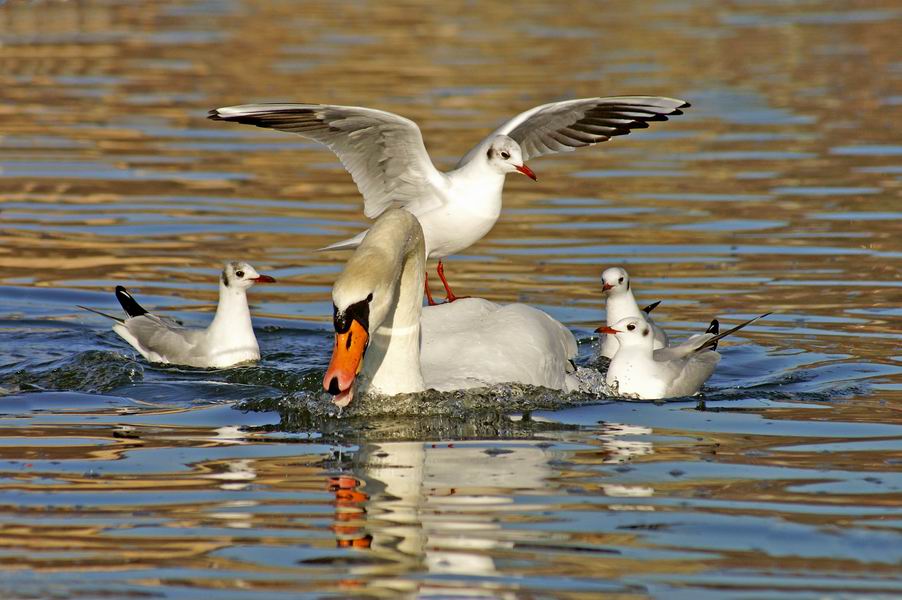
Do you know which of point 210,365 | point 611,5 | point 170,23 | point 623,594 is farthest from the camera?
point 611,5

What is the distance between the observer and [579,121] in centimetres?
1243

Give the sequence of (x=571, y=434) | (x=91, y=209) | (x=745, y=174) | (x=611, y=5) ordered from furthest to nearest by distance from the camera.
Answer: (x=611, y=5) < (x=745, y=174) < (x=91, y=209) < (x=571, y=434)

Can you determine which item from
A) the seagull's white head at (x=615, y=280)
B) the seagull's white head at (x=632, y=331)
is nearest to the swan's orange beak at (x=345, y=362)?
the seagull's white head at (x=632, y=331)

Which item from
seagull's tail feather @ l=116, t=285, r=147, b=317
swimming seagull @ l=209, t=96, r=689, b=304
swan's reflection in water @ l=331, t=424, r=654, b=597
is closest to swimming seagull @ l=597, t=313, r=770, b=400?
swan's reflection in water @ l=331, t=424, r=654, b=597

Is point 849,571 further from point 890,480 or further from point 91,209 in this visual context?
point 91,209

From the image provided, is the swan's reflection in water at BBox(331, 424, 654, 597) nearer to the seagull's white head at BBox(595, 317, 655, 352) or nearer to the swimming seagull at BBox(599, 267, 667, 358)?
the seagull's white head at BBox(595, 317, 655, 352)

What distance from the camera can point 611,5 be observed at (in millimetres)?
41500

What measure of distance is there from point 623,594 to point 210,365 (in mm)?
5939

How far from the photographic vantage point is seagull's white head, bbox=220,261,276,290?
11.6 metres

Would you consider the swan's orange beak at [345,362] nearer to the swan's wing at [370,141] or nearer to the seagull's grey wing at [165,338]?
the swan's wing at [370,141]

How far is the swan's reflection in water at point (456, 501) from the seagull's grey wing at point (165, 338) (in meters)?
3.29

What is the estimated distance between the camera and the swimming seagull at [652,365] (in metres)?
9.92

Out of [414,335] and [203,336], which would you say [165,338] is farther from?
[414,335]

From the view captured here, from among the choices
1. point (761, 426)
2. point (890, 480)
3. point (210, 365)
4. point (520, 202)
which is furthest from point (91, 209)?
point (890, 480)
